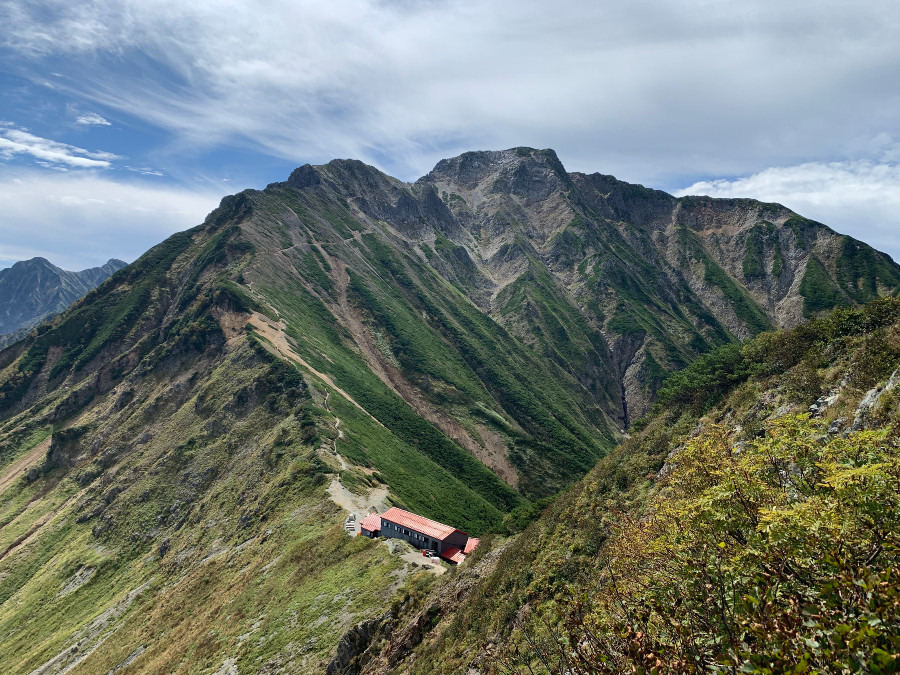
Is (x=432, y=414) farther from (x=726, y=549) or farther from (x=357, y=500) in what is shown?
(x=726, y=549)

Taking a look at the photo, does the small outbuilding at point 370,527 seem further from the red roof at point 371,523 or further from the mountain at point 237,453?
the mountain at point 237,453

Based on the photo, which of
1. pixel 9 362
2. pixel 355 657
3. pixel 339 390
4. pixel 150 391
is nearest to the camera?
pixel 355 657

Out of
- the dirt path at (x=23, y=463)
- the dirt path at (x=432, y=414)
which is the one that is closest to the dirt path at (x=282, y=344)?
the dirt path at (x=432, y=414)

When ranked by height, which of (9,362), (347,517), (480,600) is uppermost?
(9,362)

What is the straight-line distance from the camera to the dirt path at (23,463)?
325 ft

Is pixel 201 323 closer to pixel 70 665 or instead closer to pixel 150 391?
pixel 150 391

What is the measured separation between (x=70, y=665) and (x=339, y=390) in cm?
7184

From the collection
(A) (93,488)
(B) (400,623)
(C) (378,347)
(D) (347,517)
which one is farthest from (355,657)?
(C) (378,347)

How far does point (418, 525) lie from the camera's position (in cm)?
5291

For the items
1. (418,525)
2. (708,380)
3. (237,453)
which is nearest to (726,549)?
(708,380)

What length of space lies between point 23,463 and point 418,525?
112 m

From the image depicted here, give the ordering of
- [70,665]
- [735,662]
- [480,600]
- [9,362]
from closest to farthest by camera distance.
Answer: [735,662] → [480,600] → [70,665] → [9,362]

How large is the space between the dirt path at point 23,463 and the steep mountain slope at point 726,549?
118m

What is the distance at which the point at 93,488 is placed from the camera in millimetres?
85312
